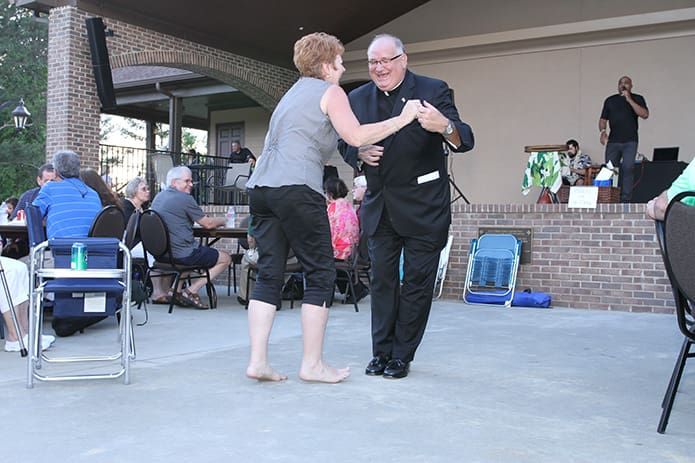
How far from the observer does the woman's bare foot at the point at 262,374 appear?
10.9ft

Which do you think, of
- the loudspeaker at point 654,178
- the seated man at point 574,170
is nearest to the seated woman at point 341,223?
the seated man at point 574,170

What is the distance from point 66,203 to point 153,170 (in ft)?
31.6

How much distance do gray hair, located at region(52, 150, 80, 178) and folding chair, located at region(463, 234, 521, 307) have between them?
4.33m

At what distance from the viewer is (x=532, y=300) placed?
7.11 m

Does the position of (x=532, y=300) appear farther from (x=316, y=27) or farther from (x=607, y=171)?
(x=316, y=27)

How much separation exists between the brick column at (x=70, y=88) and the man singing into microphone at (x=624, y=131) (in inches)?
290

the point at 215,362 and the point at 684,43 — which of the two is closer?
the point at 215,362

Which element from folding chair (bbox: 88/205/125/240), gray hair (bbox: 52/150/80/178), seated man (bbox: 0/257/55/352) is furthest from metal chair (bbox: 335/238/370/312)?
seated man (bbox: 0/257/55/352)

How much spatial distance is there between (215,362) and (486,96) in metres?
10.4

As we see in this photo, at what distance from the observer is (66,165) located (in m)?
4.61

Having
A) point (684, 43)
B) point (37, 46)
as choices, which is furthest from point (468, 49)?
point (37, 46)

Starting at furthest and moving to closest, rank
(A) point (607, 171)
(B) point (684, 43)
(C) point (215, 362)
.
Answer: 1. (B) point (684, 43)
2. (A) point (607, 171)
3. (C) point (215, 362)

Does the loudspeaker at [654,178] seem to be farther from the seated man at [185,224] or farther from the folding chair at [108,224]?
the folding chair at [108,224]

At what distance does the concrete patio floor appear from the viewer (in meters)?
2.36
